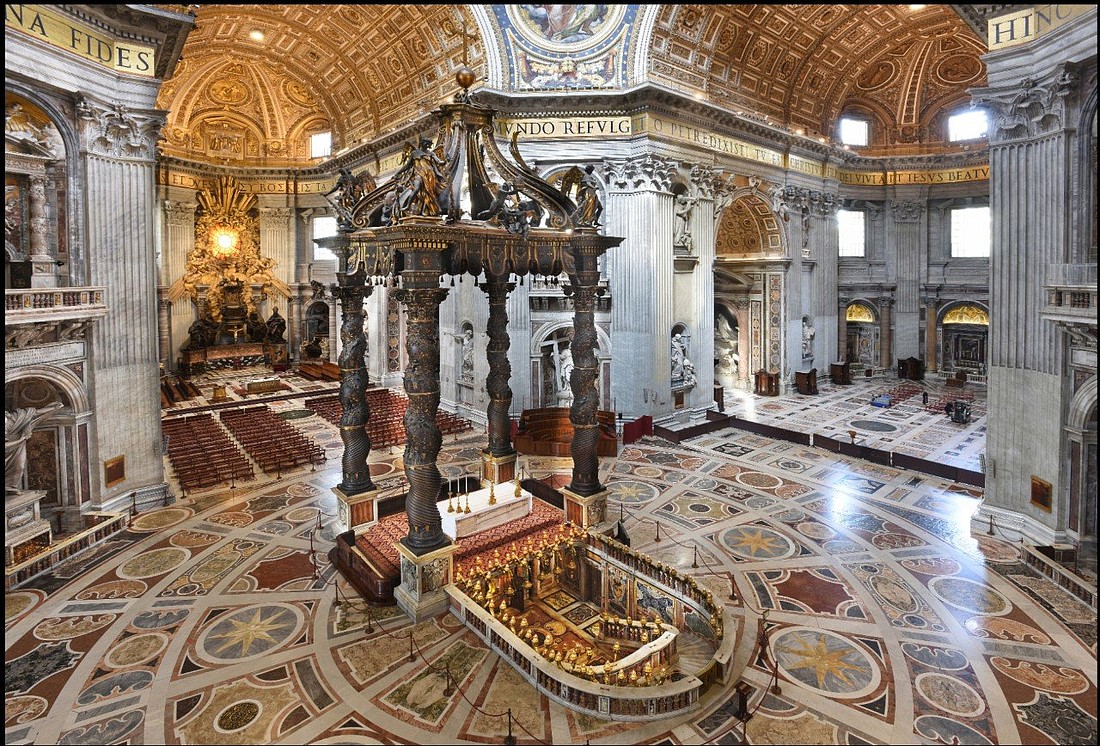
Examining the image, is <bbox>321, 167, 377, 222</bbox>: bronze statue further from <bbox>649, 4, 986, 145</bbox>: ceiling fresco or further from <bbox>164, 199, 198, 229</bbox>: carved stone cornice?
<bbox>164, 199, 198, 229</bbox>: carved stone cornice

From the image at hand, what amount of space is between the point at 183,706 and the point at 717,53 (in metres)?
21.5

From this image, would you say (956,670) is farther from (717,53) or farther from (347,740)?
(717,53)

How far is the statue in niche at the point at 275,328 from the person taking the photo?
31.5 metres

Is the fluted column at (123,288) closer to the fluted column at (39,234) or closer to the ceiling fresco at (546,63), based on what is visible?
the fluted column at (39,234)

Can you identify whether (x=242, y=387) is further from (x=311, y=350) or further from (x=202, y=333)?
(x=311, y=350)

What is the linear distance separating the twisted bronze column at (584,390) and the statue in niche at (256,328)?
84.8 feet

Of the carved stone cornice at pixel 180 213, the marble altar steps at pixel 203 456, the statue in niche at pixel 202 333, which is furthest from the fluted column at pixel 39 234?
the carved stone cornice at pixel 180 213

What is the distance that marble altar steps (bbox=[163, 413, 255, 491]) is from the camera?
1399cm

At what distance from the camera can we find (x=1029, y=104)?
10.1 meters

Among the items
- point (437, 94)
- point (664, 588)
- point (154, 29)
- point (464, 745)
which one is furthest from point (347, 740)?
point (437, 94)

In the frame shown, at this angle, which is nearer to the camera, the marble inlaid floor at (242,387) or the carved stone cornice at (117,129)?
the carved stone cornice at (117,129)

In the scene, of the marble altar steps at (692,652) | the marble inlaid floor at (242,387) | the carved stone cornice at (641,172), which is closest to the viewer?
the marble altar steps at (692,652)

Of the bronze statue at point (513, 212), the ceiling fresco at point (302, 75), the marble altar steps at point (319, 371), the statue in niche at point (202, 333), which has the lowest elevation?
the marble altar steps at point (319, 371)

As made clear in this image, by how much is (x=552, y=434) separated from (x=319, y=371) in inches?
630
